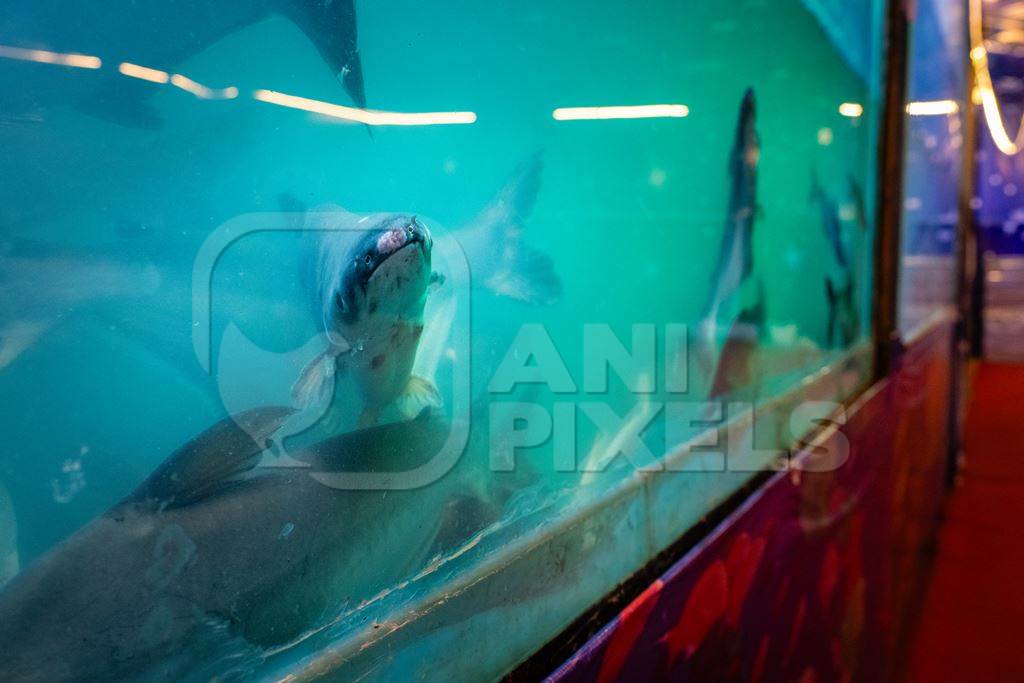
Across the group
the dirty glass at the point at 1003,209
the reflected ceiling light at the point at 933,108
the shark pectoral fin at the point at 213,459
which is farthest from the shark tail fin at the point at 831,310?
the dirty glass at the point at 1003,209

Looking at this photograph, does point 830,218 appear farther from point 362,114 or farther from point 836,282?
point 362,114

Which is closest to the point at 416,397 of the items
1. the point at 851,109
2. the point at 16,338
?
the point at 16,338

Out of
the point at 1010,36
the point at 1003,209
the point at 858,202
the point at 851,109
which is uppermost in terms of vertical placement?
the point at 1010,36

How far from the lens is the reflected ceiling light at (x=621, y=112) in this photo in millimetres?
866

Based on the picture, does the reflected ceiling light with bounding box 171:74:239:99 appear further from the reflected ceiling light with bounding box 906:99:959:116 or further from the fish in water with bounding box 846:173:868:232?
the reflected ceiling light with bounding box 906:99:959:116

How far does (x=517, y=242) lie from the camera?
2.57ft

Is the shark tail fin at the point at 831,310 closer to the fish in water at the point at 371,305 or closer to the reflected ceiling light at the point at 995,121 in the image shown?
the fish in water at the point at 371,305

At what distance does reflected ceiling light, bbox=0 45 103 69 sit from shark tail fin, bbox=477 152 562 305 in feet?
1.27

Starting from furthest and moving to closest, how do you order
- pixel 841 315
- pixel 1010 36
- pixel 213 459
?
pixel 1010 36, pixel 841 315, pixel 213 459

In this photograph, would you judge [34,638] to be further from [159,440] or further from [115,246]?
[115,246]

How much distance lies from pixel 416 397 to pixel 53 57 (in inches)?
15.6

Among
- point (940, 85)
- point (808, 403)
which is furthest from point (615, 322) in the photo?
point (940, 85)

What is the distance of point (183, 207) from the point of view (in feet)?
1.58

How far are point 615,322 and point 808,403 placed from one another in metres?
1.03
